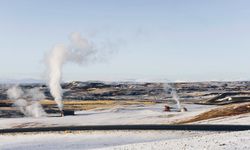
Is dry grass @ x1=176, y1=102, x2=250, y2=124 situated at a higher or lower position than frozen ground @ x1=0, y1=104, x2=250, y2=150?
higher

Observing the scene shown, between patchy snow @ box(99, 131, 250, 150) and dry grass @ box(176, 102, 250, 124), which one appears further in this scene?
dry grass @ box(176, 102, 250, 124)

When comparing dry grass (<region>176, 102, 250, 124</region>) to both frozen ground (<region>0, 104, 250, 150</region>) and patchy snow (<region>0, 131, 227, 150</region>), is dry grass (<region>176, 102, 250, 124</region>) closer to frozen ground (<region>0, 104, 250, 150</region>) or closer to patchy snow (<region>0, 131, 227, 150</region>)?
frozen ground (<region>0, 104, 250, 150</region>)

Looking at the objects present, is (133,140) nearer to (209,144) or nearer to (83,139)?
(83,139)

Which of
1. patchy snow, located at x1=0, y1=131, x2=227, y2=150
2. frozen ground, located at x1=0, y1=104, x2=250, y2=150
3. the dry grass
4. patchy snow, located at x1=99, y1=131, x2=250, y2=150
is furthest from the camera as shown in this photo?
the dry grass

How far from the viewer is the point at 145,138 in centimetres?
3906

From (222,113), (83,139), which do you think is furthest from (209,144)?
(222,113)

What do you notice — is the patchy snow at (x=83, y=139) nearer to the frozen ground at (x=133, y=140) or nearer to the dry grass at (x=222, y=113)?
the frozen ground at (x=133, y=140)

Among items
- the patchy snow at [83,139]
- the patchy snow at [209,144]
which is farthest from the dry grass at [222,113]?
the patchy snow at [209,144]

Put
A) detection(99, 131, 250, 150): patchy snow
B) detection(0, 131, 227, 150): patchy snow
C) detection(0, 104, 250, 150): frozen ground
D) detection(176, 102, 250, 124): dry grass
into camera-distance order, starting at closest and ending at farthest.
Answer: detection(99, 131, 250, 150): patchy snow
detection(0, 104, 250, 150): frozen ground
detection(0, 131, 227, 150): patchy snow
detection(176, 102, 250, 124): dry grass

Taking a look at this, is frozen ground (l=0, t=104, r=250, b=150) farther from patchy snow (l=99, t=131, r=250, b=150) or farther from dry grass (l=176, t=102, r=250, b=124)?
dry grass (l=176, t=102, r=250, b=124)

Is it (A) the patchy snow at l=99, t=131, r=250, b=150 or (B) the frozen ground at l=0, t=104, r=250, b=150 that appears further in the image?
(B) the frozen ground at l=0, t=104, r=250, b=150

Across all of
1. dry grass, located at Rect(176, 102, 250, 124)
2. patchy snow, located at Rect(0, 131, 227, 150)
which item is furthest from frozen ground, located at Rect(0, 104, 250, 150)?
dry grass, located at Rect(176, 102, 250, 124)

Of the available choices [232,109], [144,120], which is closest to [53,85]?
[144,120]

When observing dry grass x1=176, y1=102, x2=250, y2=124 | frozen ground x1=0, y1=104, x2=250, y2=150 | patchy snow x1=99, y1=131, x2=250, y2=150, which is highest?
dry grass x1=176, y1=102, x2=250, y2=124
